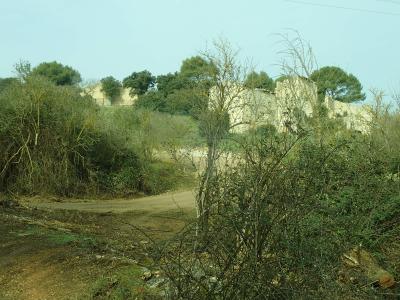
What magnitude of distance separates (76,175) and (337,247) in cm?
2051

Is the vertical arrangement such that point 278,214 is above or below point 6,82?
below

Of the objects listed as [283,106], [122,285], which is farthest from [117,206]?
[283,106]

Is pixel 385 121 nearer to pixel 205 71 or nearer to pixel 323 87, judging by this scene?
pixel 323 87

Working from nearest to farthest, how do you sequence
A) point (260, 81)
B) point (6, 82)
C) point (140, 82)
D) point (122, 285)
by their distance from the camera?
point (122, 285), point (260, 81), point (6, 82), point (140, 82)

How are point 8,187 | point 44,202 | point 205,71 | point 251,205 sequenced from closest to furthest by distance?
1. point 251,205
2. point 205,71
3. point 44,202
4. point 8,187

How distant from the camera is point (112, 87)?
198 ft

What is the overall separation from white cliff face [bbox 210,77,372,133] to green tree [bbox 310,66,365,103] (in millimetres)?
686

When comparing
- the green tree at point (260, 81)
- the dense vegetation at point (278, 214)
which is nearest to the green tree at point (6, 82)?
the dense vegetation at point (278, 214)

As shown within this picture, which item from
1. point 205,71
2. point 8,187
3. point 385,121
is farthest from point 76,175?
point 385,121

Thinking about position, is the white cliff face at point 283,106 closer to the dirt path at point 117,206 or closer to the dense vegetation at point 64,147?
the dirt path at point 117,206

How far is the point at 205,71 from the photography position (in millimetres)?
15781

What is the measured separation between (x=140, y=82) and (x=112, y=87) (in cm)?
323

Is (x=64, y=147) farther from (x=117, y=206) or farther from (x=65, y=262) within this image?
(x=65, y=262)

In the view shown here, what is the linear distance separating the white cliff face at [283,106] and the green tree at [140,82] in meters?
39.9
